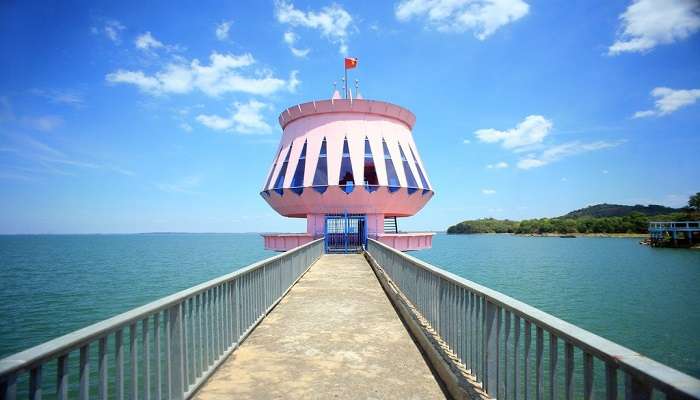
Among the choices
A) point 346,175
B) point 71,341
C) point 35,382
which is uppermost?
point 346,175

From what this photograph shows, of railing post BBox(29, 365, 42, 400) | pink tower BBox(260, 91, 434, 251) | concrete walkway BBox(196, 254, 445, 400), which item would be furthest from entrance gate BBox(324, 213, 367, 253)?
railing post BBox(29, 365, 42, 400)

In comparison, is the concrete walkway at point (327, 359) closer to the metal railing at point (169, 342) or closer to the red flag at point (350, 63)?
the metal railing at point (169, 342)

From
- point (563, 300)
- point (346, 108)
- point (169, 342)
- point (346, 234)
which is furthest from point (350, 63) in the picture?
point (169, 342)

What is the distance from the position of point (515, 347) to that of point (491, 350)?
0.42 m

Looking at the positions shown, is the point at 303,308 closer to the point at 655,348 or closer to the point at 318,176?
the point at 655,348

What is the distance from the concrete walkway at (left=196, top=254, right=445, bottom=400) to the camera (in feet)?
13.7

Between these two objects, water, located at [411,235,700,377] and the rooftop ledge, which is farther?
the rooftop ledge

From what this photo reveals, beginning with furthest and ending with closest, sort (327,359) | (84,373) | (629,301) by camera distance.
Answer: (629,301) → (327,359) → (84,373)

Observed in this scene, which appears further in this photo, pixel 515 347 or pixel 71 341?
pixel 515 347

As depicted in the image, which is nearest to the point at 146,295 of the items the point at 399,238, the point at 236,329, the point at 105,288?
the point at 105,288

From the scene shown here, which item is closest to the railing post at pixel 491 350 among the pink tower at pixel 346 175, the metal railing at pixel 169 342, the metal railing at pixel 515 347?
the metal railing at pixel 515 347

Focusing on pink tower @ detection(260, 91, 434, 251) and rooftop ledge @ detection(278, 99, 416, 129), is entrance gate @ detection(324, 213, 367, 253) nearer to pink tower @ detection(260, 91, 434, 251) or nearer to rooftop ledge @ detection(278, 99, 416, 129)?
pink tower @ detection(260, 91, 434, 251)

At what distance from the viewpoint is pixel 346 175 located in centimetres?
2205

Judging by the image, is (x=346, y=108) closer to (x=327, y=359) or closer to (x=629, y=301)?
(x=629, y=301)
